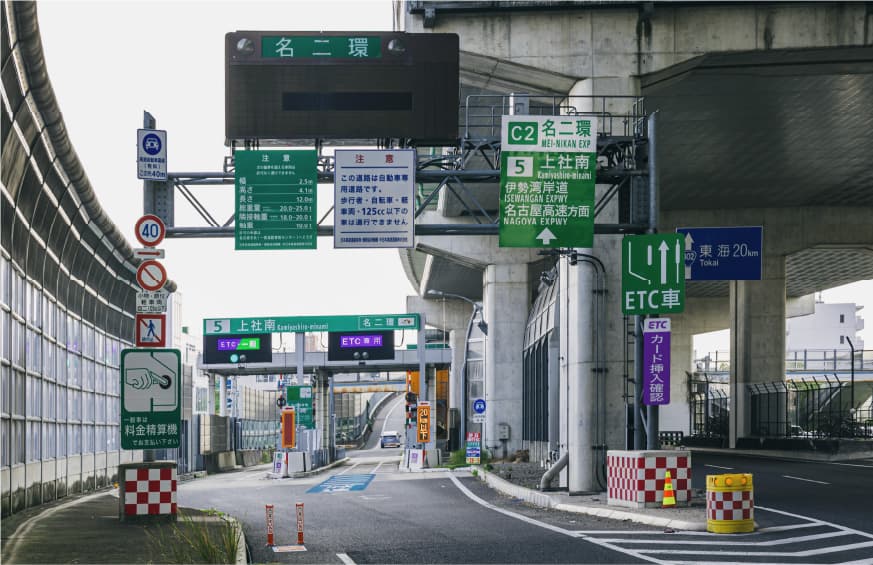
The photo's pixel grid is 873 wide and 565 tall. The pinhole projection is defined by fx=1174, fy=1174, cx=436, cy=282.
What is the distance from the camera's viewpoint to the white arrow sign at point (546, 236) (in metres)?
23.0

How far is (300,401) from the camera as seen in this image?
57031mm

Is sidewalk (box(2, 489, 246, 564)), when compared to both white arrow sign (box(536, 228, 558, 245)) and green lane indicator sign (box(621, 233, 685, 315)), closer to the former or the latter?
white arrow sign (box(536, 228, 558, 245))

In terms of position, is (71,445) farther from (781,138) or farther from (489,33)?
(781,138)

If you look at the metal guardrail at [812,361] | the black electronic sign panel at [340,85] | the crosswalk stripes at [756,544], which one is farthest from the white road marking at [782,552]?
the metal guardrail at [812,361]

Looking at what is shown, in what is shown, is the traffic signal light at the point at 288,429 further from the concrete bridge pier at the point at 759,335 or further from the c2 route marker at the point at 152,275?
the c2 route marker at the point at 152,275

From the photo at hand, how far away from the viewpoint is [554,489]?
85.8 feet

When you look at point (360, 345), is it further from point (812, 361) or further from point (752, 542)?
point (812, 361)

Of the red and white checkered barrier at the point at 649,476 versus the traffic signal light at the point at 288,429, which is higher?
the red and white checkered barrier at the point at 649,476

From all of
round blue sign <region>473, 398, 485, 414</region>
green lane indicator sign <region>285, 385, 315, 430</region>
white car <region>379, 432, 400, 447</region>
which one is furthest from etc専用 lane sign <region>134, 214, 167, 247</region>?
white car <region>379, 432, 400, 447</region>

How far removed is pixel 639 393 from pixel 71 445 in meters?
A: 12.6

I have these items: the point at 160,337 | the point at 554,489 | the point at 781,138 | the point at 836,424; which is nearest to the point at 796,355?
the point at 836,424

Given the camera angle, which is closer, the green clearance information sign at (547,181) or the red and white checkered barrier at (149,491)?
the red and white checkered barrier at (149,491)

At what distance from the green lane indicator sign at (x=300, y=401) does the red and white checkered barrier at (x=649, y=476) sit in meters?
36.4

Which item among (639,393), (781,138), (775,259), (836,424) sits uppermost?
(781,138)
